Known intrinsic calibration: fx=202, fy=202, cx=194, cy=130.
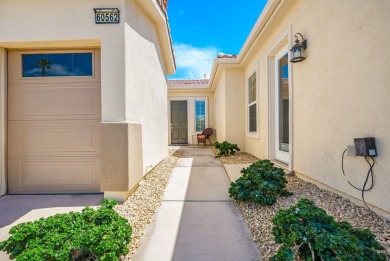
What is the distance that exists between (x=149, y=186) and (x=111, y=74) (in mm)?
1851

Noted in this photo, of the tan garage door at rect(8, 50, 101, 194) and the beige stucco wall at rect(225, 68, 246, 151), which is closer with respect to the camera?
the tan garage door at rect(8, 50, 101, 194)

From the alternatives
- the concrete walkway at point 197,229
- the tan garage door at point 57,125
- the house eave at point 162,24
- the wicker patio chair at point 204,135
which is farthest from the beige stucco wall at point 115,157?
the wicker patio chair at point 204,135

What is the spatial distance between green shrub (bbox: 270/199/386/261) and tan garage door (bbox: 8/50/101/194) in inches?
110

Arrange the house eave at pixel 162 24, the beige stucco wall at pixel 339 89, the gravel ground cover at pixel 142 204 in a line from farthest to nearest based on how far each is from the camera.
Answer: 1. the house eave at pixel 162 24
2. the gravel ground cover at pixel 142 204
3. the beige stucco wall at pixel 339 89

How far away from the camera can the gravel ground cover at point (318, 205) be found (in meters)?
1.76

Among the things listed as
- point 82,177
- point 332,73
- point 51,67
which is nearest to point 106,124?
point 82,177

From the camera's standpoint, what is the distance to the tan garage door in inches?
126

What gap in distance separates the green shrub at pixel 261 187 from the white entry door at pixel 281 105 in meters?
1.48

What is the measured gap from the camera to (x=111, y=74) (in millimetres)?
2857

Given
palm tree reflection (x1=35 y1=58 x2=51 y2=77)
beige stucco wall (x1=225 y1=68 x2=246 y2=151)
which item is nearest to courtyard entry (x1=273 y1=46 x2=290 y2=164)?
beige stucco wall (x1=225 y1=68 x2=246 y2=151)

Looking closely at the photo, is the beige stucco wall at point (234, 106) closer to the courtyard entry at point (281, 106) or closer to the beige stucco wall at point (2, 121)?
the courtyard entry at point (281, 106)

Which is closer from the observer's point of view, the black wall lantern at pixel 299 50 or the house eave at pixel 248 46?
the black wall lantern at pixel 299 50

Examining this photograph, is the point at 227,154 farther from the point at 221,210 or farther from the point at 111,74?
the point at 111,74

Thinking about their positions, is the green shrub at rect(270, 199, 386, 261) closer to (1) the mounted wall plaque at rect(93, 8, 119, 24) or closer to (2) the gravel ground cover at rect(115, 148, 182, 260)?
(2) the gravel ground cover at rect(115, 148, 182, 260)
